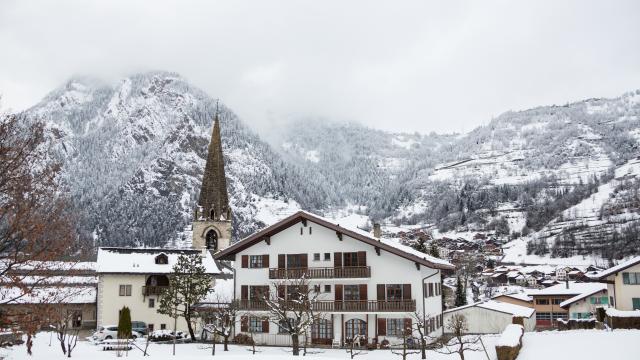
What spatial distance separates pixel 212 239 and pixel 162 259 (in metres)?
40.6

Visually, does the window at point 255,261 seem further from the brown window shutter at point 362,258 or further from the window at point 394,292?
the window at point 394,292

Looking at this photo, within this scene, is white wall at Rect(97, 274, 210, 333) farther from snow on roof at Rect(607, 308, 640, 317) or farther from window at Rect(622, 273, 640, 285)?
window at Rect(622, 273, 640, 285)

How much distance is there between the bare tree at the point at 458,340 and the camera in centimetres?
3201

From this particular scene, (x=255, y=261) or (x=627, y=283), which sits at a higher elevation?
(x=255, y=261)

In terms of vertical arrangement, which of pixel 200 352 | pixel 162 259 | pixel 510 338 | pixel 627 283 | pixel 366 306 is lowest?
pixel 200 352

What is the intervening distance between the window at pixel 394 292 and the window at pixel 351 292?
2.44m

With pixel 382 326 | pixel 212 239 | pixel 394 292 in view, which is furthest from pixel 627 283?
pixel 212 239

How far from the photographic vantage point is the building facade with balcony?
5806 centimetres

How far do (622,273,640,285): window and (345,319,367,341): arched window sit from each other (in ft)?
71.4

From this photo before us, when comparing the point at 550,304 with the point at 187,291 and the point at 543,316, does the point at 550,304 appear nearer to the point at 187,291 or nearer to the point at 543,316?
the point at 543,316

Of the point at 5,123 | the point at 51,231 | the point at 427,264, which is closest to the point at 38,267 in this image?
the point at 51,231

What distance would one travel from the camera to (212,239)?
103 meters

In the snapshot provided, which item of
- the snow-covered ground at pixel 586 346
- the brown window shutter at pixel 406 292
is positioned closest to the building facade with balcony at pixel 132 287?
the brown window shutter at pixel 406 292

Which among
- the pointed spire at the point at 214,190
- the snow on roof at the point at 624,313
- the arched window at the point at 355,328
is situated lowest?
the arched window at the point at 355,328
